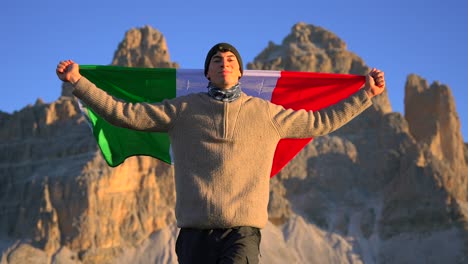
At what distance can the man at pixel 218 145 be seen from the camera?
5368 mm

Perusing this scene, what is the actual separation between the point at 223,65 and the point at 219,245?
1.26 metres

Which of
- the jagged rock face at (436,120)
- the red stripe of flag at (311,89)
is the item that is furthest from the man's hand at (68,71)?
the jagged rock face at (436,120)

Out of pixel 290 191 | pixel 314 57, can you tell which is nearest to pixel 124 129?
pixel 290 191

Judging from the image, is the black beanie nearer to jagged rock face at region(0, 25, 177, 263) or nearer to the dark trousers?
the dark trousers

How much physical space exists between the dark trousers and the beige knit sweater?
2.2 inches

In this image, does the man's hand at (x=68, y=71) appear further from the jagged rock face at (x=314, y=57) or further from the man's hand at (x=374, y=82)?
the jagged rock face at (x=314, y=57)

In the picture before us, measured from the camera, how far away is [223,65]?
568 cm

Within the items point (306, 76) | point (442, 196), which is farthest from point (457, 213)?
point (306, 76)

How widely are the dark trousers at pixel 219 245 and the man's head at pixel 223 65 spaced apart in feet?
3.43

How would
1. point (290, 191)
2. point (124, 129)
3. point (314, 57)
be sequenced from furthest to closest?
1. point (314, 57)
2. point (290, 191)
3. point (124, 129)

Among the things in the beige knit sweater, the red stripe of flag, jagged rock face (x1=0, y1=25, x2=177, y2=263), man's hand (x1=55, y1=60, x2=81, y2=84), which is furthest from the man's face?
jagged rock face (x1=0, y1=25, x2=177, y2=263)

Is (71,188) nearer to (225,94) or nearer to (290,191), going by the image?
(290,191)

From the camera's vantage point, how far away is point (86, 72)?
7.39 m

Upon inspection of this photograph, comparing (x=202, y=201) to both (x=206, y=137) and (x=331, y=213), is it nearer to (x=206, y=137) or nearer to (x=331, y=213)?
(x=206, y=137)
